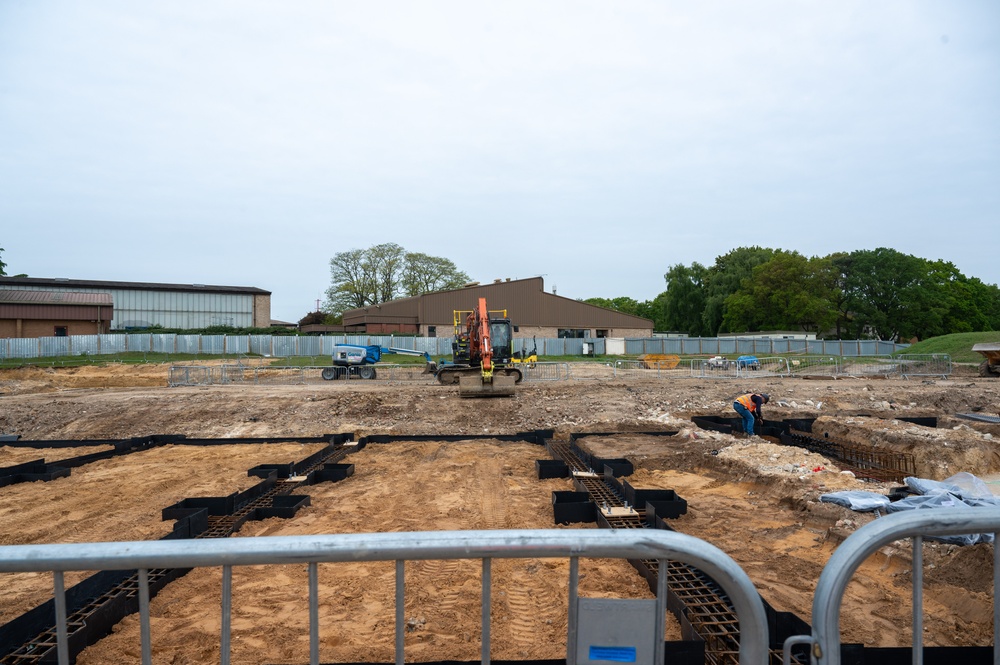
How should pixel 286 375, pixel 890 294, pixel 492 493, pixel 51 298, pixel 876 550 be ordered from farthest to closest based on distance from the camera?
pixel 890 294
pixel 51 298
pixel 286 375
pixel 492 493
pixel 876 550

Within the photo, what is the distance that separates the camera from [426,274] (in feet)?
200

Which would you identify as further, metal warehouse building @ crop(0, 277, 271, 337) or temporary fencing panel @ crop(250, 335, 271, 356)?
metal warehouse building @ crop(0, 277, 271, 337)

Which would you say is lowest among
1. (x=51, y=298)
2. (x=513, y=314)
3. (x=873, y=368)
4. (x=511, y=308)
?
(x=873, y=368)

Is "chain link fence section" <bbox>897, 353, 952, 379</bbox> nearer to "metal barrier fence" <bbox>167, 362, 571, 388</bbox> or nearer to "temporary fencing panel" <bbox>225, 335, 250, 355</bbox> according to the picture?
"metal barrier fence" <bbox>167, 362, 571, 388</bbox>

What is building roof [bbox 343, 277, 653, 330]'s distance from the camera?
146 feet

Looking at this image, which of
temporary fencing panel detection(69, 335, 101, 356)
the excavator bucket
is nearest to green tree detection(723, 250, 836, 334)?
the excavator bucket

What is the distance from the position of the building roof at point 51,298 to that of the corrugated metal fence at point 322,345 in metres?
6.48

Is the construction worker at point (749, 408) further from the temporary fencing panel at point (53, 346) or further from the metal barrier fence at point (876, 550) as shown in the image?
the temporary fencing panel at point (53, 346)

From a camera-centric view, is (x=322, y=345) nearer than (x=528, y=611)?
No

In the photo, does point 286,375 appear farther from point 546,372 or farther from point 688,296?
point 688,296

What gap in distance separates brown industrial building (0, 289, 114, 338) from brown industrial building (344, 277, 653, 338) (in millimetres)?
19680

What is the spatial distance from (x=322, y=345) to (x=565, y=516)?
121 ft

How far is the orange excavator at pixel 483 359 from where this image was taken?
1820 centimetres

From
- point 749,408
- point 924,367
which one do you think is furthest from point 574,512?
point 924,367
